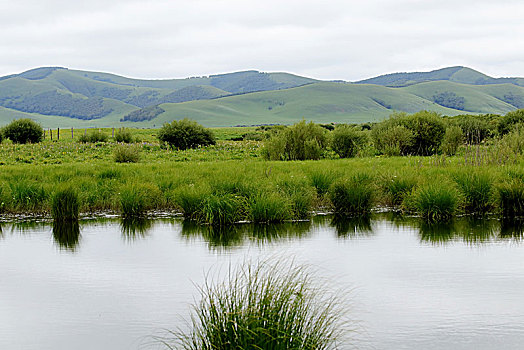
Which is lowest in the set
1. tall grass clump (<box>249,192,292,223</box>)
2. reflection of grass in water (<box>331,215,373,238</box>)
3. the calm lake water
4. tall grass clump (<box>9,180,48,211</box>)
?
the calm lake water

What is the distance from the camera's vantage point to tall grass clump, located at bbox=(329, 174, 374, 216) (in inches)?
634

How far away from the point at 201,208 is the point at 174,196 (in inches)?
59.4

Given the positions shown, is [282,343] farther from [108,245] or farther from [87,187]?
[87,187]

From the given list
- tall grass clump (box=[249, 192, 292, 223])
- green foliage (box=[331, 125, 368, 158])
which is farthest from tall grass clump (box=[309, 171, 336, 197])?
green foliage (box=[331, 125, 368, 158])

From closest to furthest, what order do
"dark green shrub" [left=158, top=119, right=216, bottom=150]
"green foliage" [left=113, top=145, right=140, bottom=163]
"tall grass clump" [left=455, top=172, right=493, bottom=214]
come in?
"tall grass clump" [left=455, top=172, right=493, bottom=214]
"green foliage" [left=113, top=145, right=140, bottom=163]
"dark green shrub" [left=158, top=119, right=216, bottom=150]

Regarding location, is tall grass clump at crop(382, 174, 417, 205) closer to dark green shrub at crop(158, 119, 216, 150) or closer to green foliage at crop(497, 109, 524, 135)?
dark green shrub at crop(158, 119, 216, 150)

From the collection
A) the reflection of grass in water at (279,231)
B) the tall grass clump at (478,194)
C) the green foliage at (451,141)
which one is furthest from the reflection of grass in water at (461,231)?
the green foliage at (451,141)

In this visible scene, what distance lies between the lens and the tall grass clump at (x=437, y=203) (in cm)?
1492

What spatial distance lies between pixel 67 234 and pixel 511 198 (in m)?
10.9

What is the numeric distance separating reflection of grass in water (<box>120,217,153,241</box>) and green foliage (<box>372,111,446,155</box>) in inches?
668

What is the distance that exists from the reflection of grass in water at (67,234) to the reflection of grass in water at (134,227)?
106cm

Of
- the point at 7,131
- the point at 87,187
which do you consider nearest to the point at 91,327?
the point at 87,187

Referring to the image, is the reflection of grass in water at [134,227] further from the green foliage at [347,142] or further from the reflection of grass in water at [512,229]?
the green foliage at [347,142]

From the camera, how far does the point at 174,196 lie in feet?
53.6
